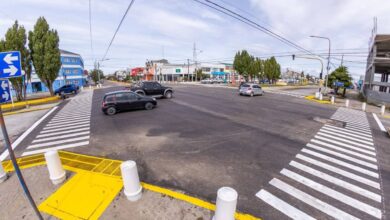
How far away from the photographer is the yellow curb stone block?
140 inches

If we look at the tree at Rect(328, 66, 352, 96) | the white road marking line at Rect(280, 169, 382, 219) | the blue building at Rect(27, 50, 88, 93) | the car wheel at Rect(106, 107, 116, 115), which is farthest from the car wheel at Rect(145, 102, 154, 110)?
the blue building at Rect(27, 50, 88, 93)

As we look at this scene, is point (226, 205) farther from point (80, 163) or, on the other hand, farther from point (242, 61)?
point (242, 61)

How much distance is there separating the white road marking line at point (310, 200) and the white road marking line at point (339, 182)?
1153mm

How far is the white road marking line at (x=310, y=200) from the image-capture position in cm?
364

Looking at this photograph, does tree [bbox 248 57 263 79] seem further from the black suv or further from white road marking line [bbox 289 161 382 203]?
white road marking line [bbox 289 161 382 203]

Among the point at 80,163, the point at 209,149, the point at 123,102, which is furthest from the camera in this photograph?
the point at 123,102

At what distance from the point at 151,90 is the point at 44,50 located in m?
17.3

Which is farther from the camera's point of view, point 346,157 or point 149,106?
point 149,106

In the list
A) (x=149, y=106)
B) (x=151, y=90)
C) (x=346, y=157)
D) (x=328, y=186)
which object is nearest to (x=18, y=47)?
(x=151, y=90)

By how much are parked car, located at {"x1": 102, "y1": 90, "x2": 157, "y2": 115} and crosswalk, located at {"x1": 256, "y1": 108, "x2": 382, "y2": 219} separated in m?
10.8

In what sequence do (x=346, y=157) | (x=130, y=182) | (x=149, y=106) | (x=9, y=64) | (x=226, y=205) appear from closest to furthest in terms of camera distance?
(x=226, y=205) < (x=9, y=64) < (x=130, y=182) < (x=346, y=157) < (x=149, y=106)

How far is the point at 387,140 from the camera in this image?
8531 mm

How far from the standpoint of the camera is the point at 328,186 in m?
4.56

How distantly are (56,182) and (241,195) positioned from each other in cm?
462
